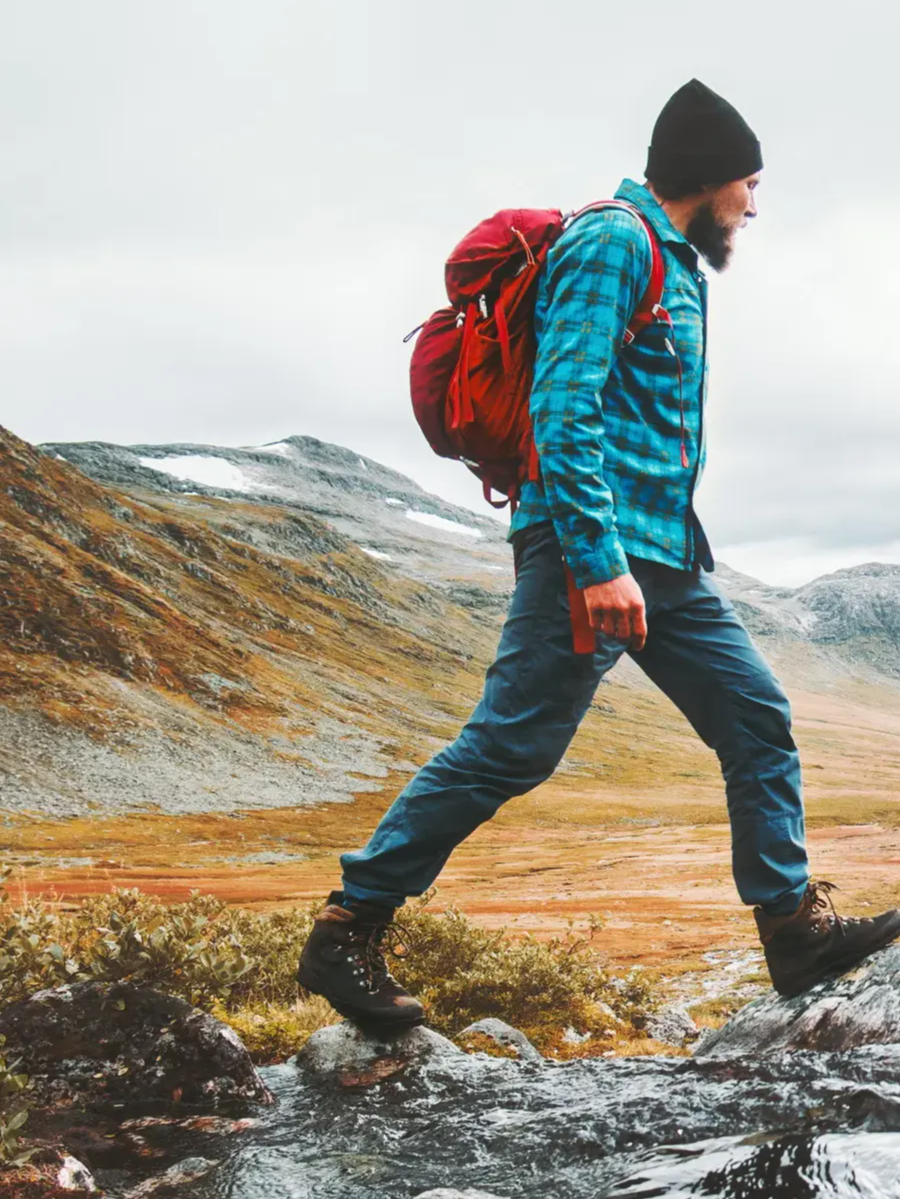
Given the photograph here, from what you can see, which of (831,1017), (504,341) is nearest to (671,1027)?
(831,1017)

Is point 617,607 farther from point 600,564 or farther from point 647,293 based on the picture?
point 647,293

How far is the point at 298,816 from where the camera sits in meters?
59.8

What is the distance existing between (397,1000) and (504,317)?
2973mm

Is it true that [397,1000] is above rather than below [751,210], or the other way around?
below

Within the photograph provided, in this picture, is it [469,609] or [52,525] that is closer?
[52,525]

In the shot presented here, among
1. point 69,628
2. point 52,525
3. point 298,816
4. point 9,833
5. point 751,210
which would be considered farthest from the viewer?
point 52,525

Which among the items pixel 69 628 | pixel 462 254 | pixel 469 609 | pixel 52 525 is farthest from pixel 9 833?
pixel 469 609

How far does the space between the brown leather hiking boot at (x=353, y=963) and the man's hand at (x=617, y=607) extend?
1.61 metres

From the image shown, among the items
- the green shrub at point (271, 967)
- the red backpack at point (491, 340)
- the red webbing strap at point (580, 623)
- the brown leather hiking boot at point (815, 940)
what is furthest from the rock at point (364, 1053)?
the red backpack at point (491, 340)

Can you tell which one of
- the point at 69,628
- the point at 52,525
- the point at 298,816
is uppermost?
the point at 52,525

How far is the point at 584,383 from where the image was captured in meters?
3.37

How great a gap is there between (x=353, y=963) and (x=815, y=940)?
6.27 ft

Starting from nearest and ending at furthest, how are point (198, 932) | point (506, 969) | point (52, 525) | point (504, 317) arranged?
point (504, 317)
point (198, 932)
point (506, 969)
point (52, 525)

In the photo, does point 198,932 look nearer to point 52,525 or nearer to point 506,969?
point 506,969
